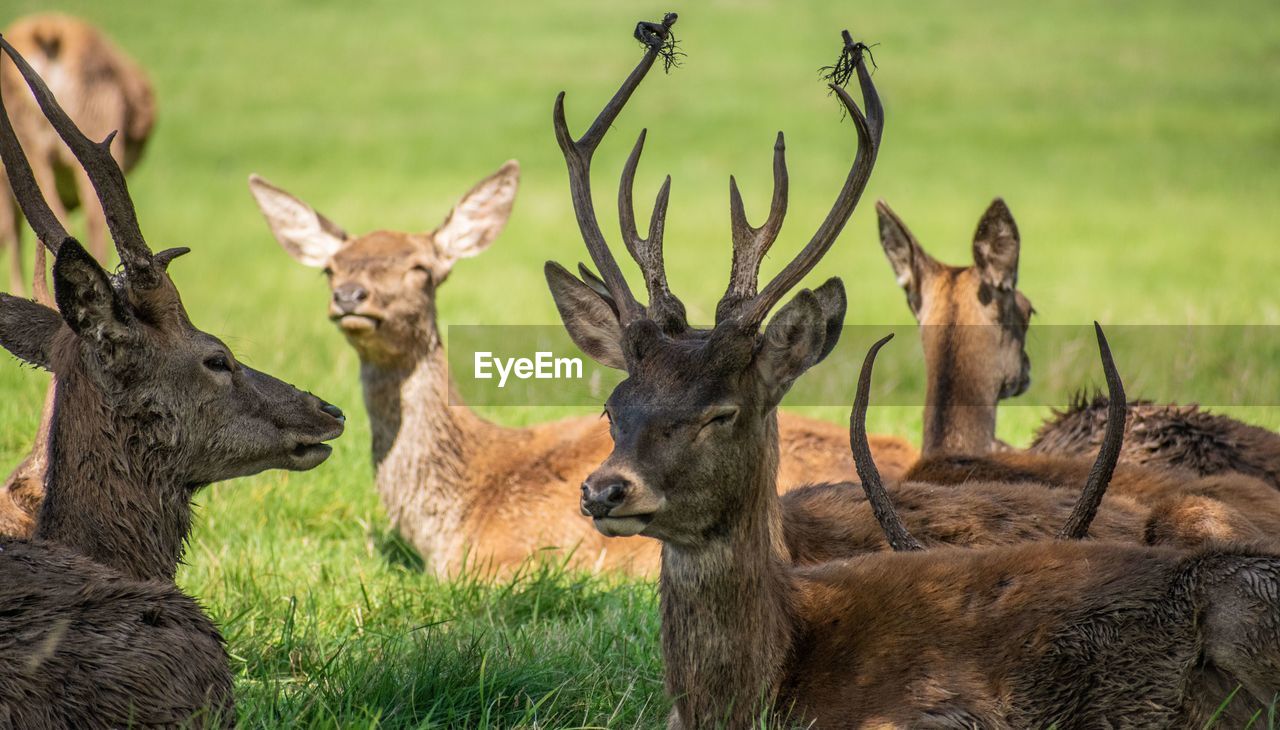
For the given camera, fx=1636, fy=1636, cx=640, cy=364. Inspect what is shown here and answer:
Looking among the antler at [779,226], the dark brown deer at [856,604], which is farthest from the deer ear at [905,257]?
the dark brown deer at [856,604]

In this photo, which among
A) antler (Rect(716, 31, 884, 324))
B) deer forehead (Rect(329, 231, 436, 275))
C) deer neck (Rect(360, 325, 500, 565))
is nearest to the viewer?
antler (Rect(716, 31, 884, 324))

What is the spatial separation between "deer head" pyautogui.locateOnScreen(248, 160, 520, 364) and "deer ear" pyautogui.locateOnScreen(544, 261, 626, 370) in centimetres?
236

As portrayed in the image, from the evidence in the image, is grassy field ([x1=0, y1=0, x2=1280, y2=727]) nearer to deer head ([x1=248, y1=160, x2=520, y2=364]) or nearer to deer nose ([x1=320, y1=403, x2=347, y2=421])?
deer nose ([x1=320, y1=403, x2=347, y2=421])

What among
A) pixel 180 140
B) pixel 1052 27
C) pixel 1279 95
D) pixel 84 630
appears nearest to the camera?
pixel 84 630

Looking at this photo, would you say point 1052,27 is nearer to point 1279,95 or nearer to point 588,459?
point 1279,95

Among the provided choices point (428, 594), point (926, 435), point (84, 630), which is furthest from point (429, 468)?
point (84, 630)

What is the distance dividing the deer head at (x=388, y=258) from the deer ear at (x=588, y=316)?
236cm

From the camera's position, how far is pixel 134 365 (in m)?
4.48

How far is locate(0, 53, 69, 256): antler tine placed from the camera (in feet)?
15.2

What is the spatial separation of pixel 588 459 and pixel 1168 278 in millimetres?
10313

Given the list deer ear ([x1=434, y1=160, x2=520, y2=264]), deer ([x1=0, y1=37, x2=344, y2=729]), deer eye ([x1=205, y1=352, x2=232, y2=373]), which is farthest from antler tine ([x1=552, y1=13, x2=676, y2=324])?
deer ear ([x1=434, y1=160, x2=520, y2=264])

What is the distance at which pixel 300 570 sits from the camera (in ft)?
20.5

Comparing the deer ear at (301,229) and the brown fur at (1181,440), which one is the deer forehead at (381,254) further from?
the brown fur at (1181,440)

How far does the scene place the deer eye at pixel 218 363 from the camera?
4.66 meters
